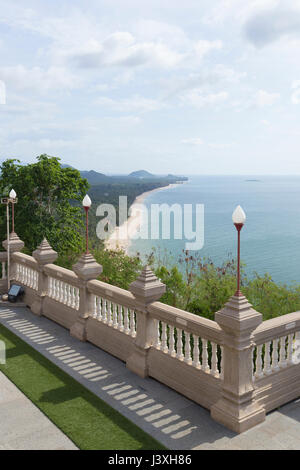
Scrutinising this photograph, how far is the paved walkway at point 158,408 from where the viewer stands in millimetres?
5773

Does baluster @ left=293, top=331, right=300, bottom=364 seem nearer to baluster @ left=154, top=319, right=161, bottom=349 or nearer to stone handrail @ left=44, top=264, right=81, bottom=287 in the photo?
baluster @ left=154, top=319, right=161, bottom=349

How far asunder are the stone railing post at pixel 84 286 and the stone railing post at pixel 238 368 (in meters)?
4.11

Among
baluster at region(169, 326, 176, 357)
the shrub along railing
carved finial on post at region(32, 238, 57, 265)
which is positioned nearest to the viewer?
the shrub along railing

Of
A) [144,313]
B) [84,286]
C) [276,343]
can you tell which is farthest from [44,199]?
[276,343]

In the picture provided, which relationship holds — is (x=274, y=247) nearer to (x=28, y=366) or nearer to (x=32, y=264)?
(x=32, y=264)

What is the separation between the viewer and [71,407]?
6680 mm

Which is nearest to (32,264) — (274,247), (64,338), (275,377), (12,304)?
(12,304)

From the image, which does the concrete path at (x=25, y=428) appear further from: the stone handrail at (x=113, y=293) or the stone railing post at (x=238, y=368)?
the stone handrail at (x=113, y=293)

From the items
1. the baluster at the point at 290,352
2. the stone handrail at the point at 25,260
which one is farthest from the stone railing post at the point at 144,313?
the stone handrail at the point at 25,260

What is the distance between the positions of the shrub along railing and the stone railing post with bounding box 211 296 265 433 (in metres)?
0.01

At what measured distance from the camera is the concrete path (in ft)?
18.6

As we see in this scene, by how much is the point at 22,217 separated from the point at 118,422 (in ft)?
45.5

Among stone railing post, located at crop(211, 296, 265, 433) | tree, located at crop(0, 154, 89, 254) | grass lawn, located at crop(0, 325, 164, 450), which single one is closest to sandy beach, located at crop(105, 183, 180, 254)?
tree, located at crop(0, 154, 89, 254)

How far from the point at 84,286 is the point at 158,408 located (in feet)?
12.1
